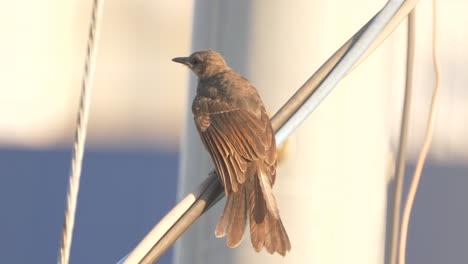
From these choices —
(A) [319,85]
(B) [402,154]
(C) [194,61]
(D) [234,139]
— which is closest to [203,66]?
(C) [194,61]

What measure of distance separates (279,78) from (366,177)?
0.29 meters

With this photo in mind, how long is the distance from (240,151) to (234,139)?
0.07 metres

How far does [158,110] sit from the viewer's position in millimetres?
5891

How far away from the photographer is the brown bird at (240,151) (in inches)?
73.9

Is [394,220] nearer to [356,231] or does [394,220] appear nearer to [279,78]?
[356,231]

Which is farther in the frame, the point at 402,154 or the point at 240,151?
the point at 240,151

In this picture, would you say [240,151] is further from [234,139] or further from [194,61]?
[194,61]

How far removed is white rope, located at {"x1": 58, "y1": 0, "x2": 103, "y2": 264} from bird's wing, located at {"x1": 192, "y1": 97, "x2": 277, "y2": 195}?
1.50 ft

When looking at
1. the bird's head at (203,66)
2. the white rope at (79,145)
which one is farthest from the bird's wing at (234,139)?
the white rope at (79,145)

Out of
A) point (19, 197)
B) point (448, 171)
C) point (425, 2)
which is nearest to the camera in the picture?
point (425, 2)

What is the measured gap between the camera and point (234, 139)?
2367 mm

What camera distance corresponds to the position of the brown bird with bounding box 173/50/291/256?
1.88 metres

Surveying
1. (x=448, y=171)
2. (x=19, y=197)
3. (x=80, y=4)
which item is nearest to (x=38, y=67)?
(x=80, y=4)

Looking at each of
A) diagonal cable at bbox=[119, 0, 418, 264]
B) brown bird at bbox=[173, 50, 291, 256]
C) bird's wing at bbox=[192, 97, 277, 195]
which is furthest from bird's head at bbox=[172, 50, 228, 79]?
diagonal cable at bbox=[119, 0, 418, 264]
